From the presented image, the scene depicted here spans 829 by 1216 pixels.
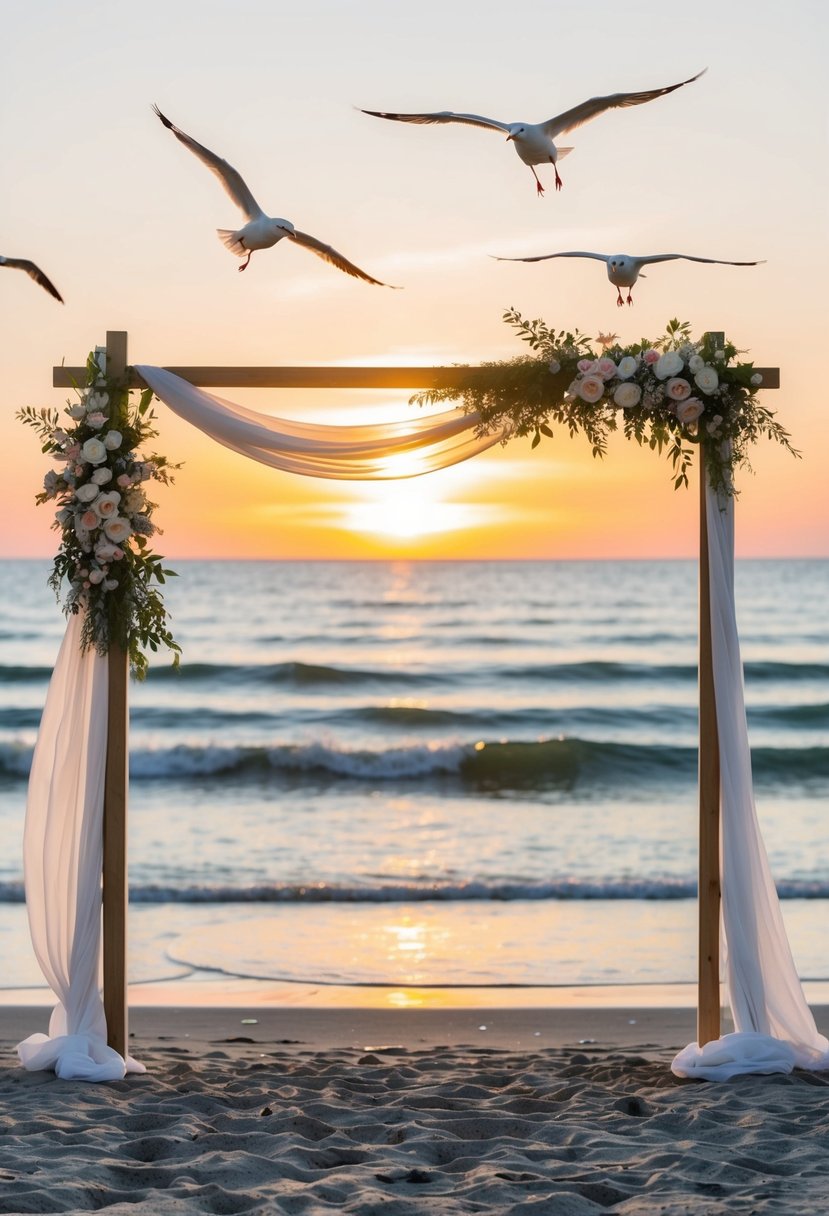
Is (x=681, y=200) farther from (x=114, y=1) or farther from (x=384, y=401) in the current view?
(x=114, y=1)

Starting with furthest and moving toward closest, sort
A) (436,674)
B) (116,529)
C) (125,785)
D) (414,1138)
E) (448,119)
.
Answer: (436,674)
(125,785)
(116,529)
(448,119)
(414,1138)

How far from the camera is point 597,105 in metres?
4.82

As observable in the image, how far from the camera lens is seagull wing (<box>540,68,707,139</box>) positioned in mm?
4801

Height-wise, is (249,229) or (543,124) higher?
(543,124)

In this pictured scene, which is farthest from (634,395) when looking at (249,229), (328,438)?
(249,229)

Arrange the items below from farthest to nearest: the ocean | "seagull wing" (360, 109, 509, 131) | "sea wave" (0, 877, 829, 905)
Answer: "sea wave" (0, 877, 829, 905)
the ocean
"seagull wing" (360, 109, 509, 131)

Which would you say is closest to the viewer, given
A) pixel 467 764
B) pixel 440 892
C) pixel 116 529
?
pixel 116 529

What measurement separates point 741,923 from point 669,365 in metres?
2.08

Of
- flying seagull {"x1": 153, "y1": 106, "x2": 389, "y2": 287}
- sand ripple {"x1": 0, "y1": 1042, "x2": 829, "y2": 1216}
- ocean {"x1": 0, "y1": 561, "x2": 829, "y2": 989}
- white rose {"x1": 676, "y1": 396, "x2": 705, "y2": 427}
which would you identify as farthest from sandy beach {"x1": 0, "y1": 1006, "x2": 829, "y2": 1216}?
flying seagull {"x1": 153, "y1": 106, "x2": 389, "y2": 287}

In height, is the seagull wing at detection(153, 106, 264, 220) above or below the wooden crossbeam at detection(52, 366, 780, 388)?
above

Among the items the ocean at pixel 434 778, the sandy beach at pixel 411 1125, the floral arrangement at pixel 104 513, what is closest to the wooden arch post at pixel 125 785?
the floral arrangement at pixel 104 513

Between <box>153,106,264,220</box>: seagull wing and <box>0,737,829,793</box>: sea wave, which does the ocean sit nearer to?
<box>0,737,829,793</box>: sea wave

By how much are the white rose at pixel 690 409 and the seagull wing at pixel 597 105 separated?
41.9 inches

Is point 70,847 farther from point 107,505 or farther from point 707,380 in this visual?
point 707,380
